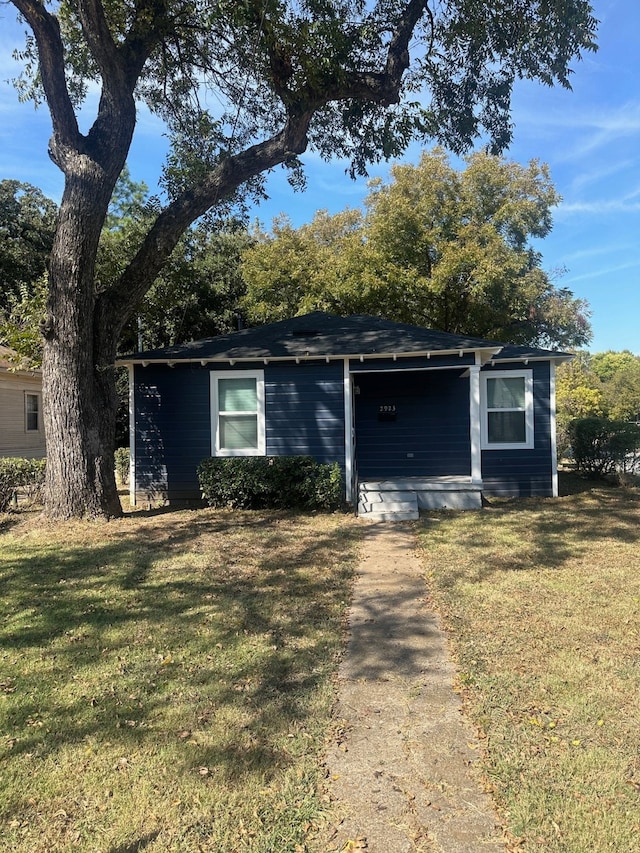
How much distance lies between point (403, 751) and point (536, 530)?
18.1ft

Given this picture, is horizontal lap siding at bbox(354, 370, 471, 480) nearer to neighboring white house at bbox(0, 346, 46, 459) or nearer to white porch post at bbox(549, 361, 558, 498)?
white porch post at bbox(549, 361, 558, 498)

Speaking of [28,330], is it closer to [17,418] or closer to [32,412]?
[17,418]

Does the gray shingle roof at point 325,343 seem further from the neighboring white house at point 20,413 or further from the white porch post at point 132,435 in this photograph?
the neighboring white house at point 20,413

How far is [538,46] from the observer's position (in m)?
8.88

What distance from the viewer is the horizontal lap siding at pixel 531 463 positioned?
34.7 ft

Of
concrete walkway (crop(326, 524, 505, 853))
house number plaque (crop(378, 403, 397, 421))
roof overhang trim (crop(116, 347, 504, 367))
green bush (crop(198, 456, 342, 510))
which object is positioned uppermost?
roof overhang trim (crop(116, 347, 504, 367))

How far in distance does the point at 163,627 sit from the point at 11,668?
103cm

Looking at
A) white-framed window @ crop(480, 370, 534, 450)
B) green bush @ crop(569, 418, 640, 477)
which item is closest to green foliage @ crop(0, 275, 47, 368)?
white-framed window @ crop(480, 370, 534, 450)

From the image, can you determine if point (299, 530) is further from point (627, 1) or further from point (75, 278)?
point (627, 1)

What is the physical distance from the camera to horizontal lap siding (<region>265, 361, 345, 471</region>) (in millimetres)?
9602

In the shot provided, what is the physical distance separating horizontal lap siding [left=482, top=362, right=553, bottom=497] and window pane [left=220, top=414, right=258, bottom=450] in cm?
449

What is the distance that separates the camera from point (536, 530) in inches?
298

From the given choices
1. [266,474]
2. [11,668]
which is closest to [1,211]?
[266,474]

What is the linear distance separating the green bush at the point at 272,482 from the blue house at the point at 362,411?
0.52 metres
